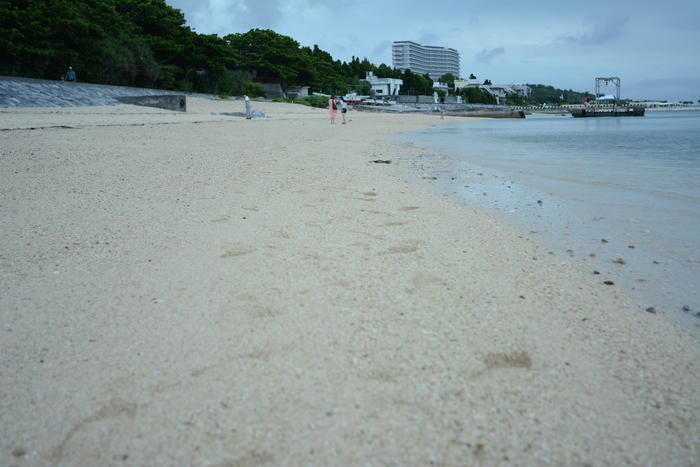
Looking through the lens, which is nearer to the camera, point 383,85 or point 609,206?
point 609,206

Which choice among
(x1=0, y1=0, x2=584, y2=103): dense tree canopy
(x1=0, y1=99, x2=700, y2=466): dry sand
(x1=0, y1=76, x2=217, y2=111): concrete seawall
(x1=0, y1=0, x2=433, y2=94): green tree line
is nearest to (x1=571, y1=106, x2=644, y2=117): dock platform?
(x1=0, y1=0, x2=584, y2=103): dense tree canopy

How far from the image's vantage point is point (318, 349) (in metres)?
2.19

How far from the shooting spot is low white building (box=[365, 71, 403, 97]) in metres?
115

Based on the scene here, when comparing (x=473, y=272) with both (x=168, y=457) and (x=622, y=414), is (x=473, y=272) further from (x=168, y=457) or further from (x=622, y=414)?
(x=168, y=457)

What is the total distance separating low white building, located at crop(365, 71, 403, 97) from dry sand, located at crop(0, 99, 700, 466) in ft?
366

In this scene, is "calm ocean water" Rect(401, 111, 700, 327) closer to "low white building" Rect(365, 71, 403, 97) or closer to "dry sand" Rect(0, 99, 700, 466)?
"dry sand" Rect(0, 99, 700, 466)

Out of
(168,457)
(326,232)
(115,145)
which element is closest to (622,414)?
(168,457)

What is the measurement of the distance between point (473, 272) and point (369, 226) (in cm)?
132

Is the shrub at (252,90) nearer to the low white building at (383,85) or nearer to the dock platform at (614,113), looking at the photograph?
the dock platform at (614,113)

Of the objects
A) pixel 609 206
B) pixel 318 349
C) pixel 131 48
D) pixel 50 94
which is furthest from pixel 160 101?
pixel 318 349

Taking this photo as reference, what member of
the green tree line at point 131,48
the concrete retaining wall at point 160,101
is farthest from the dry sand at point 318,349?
the green tree line at point 131,48

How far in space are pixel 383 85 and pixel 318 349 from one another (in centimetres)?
12007

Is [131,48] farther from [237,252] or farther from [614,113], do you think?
[614,113]

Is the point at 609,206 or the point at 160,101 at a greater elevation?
the point at 160,101
